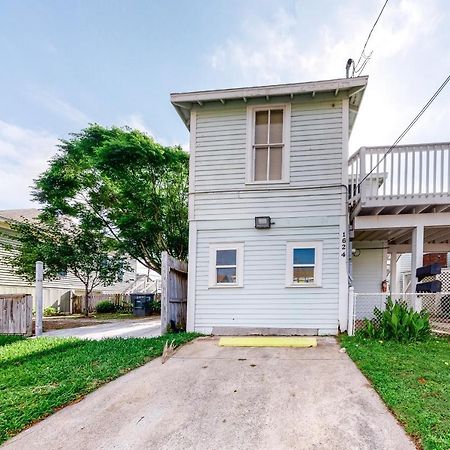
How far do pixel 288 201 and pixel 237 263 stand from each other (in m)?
1.82

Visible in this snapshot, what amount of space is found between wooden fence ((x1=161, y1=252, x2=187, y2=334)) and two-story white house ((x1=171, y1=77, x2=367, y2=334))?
44 centimetres

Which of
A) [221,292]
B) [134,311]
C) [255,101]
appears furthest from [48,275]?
[255,101]

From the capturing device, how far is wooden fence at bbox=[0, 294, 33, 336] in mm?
7508

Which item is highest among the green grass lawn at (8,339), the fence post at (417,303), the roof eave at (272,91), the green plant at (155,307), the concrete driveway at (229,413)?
the roof eave at (272,91)

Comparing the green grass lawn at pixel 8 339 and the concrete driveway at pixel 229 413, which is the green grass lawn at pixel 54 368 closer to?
the green grass lawn at pixel 8 339

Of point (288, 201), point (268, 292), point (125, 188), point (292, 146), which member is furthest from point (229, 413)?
point (125, 188)

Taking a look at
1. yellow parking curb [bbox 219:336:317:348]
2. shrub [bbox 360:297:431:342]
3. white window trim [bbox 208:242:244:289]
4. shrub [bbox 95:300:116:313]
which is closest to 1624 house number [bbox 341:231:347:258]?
shrub [bbox 360:297:431:342]

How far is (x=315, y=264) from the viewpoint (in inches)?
272

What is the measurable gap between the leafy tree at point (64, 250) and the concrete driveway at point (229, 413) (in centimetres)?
991

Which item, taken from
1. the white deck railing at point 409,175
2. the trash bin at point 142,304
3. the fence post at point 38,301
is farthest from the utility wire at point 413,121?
the trash bin at point 142,304

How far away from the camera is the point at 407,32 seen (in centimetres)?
512

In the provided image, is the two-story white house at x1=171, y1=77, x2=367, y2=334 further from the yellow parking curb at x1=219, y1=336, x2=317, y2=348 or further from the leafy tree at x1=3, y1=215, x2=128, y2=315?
the leafy tree at x1=3, y1=215, x2=128, y2=315

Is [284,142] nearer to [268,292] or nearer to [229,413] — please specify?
[268,292]

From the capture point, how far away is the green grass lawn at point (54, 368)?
335 cm
